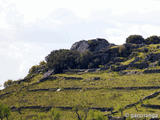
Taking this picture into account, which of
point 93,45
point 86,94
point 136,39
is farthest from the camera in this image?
point 136,39

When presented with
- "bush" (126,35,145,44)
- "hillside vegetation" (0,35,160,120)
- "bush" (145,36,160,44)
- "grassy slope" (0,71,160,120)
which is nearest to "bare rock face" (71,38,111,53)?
"hillside vegetation" (0,35,160,120)

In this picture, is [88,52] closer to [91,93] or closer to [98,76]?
[98,76]

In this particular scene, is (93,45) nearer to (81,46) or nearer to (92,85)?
(81,46)

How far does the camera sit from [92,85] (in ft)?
432

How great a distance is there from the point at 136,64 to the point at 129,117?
A: 59782mm

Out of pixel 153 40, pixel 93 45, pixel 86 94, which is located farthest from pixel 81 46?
pixel 86 94

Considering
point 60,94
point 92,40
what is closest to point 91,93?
point 60,94

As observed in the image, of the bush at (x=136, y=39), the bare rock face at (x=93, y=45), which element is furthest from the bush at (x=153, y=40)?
the bare rock face at (x=93, y=45)

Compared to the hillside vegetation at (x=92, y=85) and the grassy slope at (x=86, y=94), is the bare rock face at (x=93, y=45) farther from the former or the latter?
the grassy slope at (x=86, y=94)

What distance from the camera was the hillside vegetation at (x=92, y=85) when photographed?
105375 millimetres

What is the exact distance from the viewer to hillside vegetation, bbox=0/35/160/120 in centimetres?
10538

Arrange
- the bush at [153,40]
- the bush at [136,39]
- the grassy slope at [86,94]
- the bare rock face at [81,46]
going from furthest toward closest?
the bush at [136,39], the bush at [153,40], the bare rock face at [81,46], the grassy slope at [86,94]

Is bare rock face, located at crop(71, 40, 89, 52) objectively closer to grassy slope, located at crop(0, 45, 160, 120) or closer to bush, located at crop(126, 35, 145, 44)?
bush, located at crop(126, 35, 145, 44)

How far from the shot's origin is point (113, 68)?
487 ft
